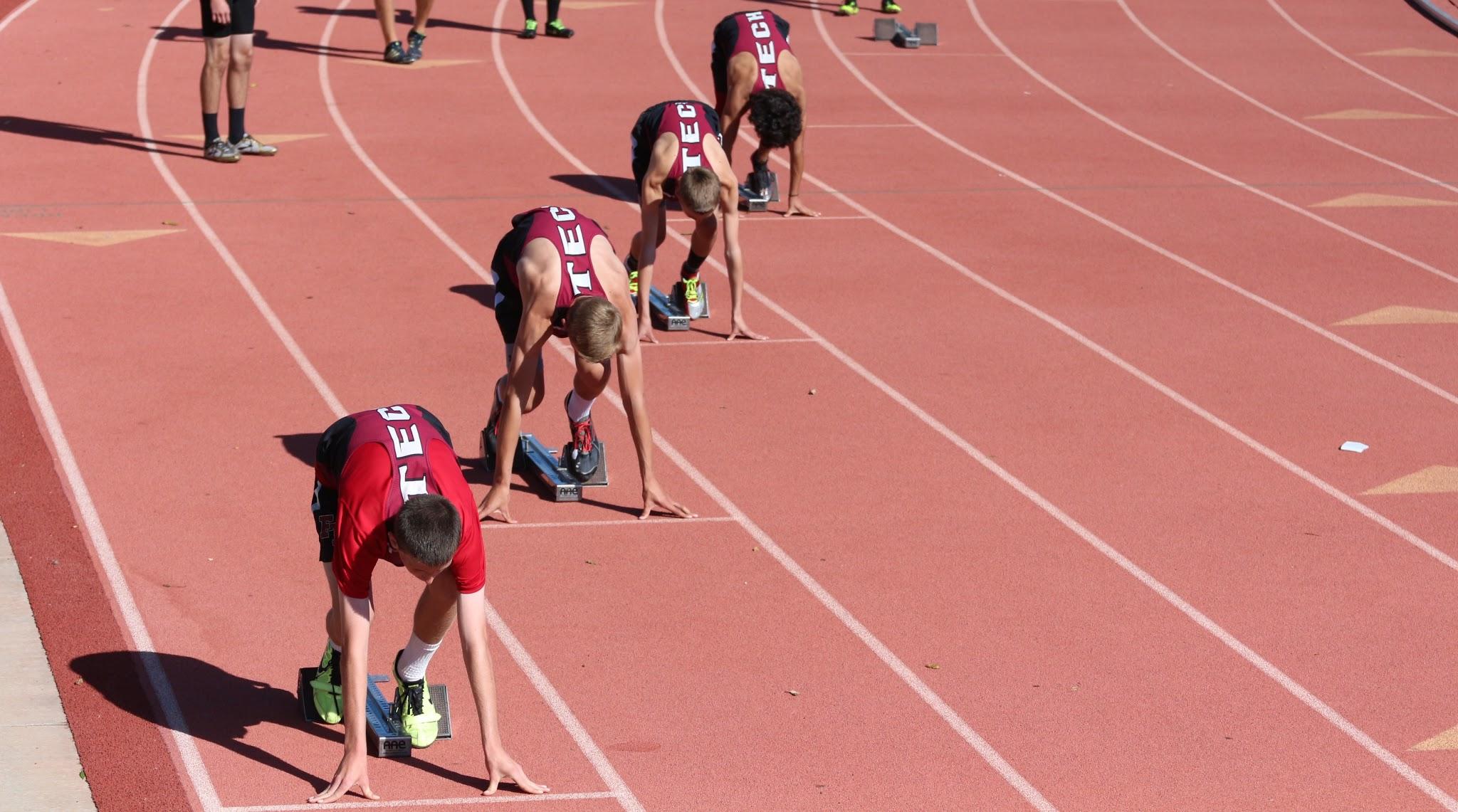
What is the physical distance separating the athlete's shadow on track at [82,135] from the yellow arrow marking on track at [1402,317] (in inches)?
350

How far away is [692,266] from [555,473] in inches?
115

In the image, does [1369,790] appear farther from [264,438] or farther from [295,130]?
[295,130]

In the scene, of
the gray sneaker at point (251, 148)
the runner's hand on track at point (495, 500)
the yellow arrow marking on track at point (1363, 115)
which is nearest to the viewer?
the runner's hand on track at point (495, 500)

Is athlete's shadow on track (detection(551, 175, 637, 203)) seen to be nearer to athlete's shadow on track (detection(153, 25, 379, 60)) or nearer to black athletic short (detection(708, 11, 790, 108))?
black athletic short (detection(708, 11, 790, 108))

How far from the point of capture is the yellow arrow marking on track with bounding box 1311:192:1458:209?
14.5 meters

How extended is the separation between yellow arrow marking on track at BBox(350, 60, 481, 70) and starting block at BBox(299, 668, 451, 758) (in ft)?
38.5

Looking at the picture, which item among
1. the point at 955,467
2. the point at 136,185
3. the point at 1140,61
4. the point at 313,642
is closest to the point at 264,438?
the point at 313,642

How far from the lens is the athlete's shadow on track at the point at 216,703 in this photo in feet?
19.5

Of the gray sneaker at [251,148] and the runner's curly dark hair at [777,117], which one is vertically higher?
the runner's curly dark hair at [777,117]

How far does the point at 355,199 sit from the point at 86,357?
11.8 feet

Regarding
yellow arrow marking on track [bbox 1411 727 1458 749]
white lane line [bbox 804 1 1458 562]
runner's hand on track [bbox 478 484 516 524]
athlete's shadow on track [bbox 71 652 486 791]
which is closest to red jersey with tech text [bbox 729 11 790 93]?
white lane line [bbox 804 1 1458 562]

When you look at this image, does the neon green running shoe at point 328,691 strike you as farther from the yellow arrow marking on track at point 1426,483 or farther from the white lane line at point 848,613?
the yellow arrow marking on track at point 1426,483

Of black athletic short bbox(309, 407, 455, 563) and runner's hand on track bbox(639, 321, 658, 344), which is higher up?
black athletic short bbox(309, 407, 455, 563)

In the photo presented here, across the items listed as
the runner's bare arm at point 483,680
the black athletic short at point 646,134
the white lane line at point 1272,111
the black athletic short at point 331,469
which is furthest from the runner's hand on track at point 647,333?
the white lane line at point 1272,111
